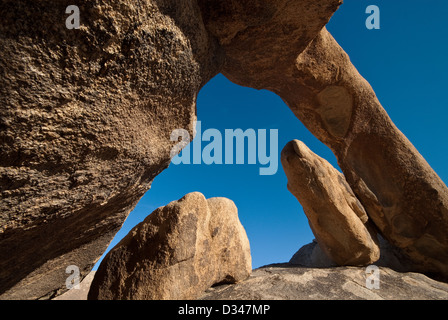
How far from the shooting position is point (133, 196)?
2.11 metres

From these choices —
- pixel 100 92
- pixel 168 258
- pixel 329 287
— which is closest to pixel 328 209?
pixel 329 287

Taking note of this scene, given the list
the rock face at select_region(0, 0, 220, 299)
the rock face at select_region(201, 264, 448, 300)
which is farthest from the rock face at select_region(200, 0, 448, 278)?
the rock face at select_region(0, 0, 220, 299)

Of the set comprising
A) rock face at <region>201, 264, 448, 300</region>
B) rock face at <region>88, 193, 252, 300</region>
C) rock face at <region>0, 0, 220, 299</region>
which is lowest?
rock face at <region>201, 264, 448, 300</region>

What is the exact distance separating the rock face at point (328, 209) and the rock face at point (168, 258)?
1607 millimetres

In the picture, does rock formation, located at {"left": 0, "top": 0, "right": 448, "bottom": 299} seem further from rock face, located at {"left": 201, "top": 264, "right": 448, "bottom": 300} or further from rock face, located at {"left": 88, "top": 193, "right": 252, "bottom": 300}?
rock face, located at {"left": 201, "top": 264, "right": 448, "bottom": 300}

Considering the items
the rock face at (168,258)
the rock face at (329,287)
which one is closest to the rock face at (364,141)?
the rock face at (329,287)

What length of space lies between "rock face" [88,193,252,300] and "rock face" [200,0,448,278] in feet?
5.35

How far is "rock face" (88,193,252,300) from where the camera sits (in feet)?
5.45

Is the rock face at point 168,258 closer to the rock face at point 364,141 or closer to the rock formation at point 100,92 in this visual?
the rock formation at point 100,92

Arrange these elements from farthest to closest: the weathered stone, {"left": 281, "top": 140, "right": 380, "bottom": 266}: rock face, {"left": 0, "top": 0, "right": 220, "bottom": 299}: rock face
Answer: the weathered stone
{"left": 281, "top": 140, "right": 380, "bottom": 266}: rock face
{"left": 0, "top": 0, "right": 220, "bottom": 299}: rock face

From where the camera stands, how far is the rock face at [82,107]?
39.2 inches

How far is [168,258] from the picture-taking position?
5.59ft

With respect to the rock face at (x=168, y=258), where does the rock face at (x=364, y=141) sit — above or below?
above
